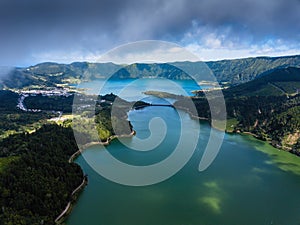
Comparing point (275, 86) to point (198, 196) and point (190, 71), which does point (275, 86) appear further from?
point (190, 71)

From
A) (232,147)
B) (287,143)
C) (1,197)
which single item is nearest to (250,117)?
(287,143)

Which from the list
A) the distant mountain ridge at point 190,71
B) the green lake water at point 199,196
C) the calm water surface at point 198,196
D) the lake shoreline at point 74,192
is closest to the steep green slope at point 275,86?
the distant mountain ridge at point 190,71

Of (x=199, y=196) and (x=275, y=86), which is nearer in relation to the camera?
(x=199, y=196)

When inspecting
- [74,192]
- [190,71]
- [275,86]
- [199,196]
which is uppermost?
[190,71]

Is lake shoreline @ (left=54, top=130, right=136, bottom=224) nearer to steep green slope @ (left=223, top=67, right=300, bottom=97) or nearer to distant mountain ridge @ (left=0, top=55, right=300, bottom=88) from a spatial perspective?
steep green slope @ (left=223, top=67, right=300, bottom=97)

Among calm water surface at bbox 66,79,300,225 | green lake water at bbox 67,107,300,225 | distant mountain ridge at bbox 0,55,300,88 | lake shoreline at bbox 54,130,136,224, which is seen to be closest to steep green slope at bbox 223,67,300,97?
distant mountain ridge at bbox 0,55,300,88

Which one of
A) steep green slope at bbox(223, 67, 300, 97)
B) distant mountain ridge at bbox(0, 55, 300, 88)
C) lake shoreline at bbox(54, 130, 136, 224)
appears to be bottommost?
lake shoreline at bbox(54, 130, 136, 224)

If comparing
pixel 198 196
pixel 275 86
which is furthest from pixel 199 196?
pixel 275 86

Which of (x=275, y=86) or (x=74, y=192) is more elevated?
(x=275, y=86)
